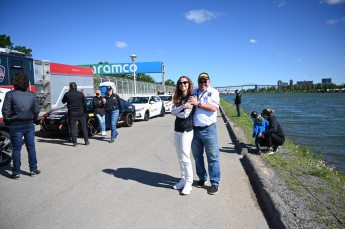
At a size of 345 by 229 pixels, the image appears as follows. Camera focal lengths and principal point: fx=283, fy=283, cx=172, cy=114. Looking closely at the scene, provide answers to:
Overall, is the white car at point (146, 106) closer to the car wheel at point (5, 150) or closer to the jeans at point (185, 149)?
the car wheel at point (5, 150)

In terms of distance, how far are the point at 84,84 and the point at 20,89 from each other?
1372 centimetres

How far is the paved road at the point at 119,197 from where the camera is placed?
3.68 metres

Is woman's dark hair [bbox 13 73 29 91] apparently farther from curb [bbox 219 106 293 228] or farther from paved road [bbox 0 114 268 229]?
curb [bbox 219 106 293 228]

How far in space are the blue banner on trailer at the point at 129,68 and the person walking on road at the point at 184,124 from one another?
3446cm

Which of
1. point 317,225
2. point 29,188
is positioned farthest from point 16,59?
point 317,225

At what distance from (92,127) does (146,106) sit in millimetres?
6486

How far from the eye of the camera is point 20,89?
5.35 meters

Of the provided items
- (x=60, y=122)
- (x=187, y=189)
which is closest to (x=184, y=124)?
(x=187, y=189)

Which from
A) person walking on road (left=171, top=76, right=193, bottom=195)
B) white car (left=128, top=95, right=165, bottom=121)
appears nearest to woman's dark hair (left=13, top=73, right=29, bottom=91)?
person walking on road (left=171, top=76, right=193, bottom=195)

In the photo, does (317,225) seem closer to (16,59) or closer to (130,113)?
(130,113)

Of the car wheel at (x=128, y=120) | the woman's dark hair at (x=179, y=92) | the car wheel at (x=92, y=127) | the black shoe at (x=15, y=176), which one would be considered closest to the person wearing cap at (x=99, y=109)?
the car wheel at (x=92, y=127)

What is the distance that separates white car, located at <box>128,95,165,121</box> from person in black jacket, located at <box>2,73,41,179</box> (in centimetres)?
1043

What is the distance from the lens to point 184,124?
14.6 feet

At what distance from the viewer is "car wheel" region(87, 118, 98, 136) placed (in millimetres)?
10250
